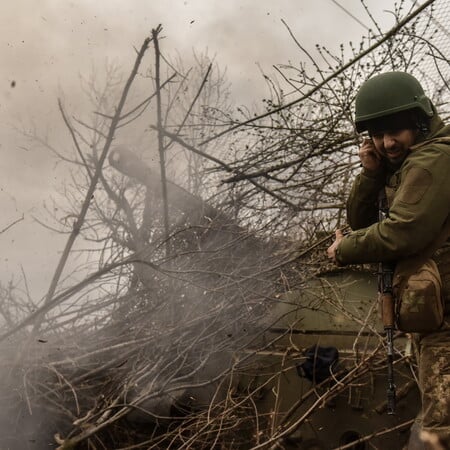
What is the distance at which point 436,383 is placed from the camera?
2.10m

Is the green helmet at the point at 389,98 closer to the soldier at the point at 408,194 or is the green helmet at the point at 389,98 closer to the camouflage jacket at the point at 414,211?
the soldier at the point at 408,194

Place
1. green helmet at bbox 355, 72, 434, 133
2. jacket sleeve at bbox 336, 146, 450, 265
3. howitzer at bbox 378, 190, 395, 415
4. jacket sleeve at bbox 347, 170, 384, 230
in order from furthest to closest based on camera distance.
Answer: jacket sleeve at bbox 347, 170, 384, 230, green helmet at bbox 355, 72, 434, 133, howitzer at bbox 378, 190, 395, 415, jacket sleeve at bbox 336, 146, 450, 265

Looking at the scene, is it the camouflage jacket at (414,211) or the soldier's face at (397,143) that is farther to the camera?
the soldier's face at (397,143)

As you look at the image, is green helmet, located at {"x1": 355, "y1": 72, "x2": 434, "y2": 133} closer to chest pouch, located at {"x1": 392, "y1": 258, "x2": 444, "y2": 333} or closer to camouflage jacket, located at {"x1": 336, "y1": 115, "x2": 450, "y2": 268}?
camouflage jacket, located at {"x1": 336, "y1": 115, "x2": 450, "y2": 268}

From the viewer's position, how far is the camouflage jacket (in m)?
1.99

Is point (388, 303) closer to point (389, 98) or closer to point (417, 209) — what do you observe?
point (417, 209)

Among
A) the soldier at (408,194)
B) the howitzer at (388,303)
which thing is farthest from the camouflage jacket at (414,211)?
the howitzer at (388,303)

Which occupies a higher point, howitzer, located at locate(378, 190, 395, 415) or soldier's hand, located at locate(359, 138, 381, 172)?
soldier's hand, located at locate(359, 138, 381, 172)

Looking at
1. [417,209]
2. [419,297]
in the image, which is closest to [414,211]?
[417,209]

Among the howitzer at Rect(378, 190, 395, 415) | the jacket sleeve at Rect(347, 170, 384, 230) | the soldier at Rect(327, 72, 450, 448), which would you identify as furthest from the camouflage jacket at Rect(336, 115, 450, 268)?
the jacket sleeve at Rect(347, 170, 384, 230)

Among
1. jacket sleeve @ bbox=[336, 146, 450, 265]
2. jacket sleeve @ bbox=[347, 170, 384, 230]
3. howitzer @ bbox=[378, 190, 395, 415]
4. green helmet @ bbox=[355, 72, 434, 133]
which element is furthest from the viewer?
jacket sleeve @ bbox=[347, 170, 384, 230]

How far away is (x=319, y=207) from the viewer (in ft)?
16.7

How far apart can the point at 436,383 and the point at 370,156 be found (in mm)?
947

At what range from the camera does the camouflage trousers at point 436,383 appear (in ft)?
6.73
